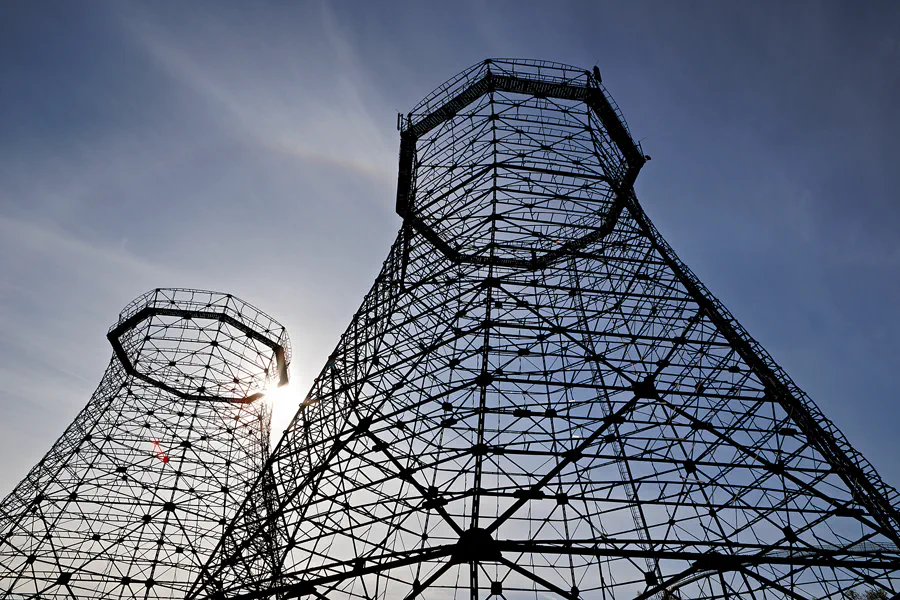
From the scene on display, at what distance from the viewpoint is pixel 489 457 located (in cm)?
1263

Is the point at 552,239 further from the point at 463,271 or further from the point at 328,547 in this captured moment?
the point at 328,547

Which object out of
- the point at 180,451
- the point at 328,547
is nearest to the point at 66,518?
the point at 180,451

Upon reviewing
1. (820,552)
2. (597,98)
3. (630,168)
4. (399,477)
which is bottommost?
(820,552)

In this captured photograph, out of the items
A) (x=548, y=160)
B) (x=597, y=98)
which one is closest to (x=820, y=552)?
(x=548, y=160)

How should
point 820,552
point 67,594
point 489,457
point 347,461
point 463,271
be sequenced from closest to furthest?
point 820,552, point 489,457, point 347,461, point 67,594, point 463,271

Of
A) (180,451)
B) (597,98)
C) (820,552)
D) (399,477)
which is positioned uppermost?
(597,98)

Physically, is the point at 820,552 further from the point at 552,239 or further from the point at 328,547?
the point at 552,239

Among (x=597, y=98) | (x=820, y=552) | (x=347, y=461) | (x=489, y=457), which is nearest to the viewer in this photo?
(x=820, y=552)

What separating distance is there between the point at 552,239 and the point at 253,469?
47.0ft

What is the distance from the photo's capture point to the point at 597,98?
21906 millimetres

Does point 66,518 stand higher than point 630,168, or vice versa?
point 630,168

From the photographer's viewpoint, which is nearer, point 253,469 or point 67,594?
point 67,594

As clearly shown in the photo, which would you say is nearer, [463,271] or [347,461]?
[347,461]

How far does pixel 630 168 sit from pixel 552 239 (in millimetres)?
3626
